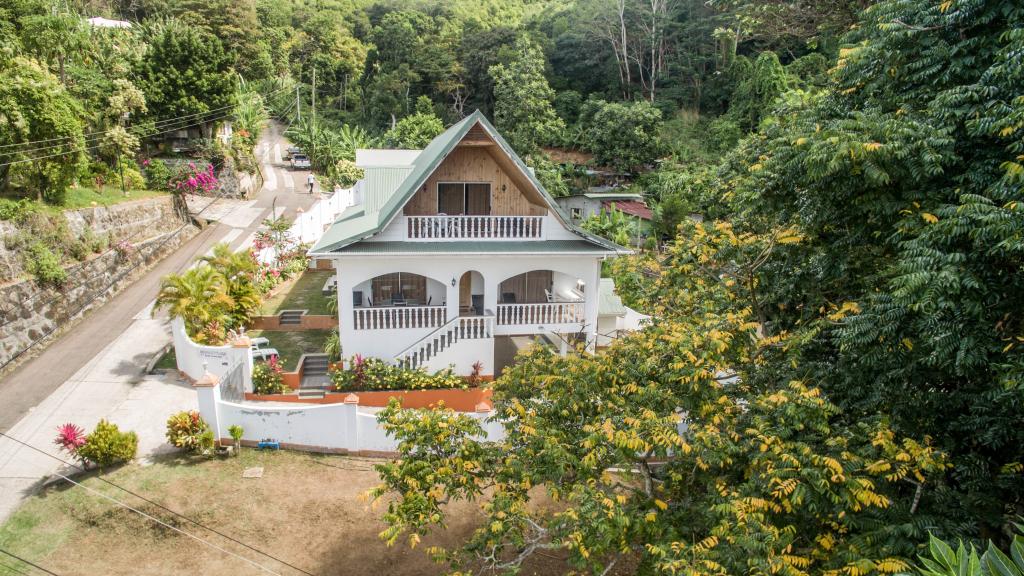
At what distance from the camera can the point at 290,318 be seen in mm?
21531

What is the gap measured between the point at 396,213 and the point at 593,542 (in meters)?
11.5

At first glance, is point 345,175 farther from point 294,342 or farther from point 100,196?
point 294,342

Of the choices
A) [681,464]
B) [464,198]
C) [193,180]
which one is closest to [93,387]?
[464,198]

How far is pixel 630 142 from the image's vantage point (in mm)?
44125

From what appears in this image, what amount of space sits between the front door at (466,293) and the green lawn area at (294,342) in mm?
4646

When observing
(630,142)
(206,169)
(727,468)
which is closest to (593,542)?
(727,468)

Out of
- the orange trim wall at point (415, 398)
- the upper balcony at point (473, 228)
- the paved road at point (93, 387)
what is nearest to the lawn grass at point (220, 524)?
the paved road at point (93, 387)

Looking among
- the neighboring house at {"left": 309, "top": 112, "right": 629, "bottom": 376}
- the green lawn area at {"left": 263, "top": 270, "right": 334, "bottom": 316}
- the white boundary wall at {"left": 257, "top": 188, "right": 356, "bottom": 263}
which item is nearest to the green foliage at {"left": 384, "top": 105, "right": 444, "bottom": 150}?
the white boundary wall at {"left": 257, "top": 188, "right": 356, "bottom": 263}

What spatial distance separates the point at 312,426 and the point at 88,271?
46.8 feet

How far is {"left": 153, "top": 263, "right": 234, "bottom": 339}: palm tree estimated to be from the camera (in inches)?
672

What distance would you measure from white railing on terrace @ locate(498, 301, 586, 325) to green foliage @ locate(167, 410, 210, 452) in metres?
8.04

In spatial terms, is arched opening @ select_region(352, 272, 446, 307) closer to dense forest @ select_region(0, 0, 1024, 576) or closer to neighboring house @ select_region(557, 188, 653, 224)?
dense forest @ select_region(0, 0, 1024, 576)

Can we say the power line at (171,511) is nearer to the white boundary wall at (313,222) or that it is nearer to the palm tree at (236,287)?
the palm tree at (236,287)

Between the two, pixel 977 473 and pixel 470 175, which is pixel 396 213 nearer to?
pixel 470 175
